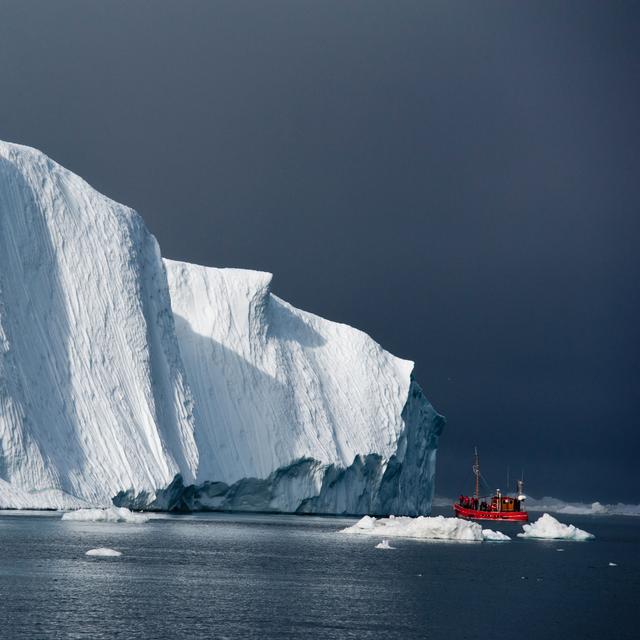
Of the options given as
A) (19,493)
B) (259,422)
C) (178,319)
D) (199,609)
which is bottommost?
(199,609)

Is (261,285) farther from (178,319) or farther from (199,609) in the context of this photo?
(199,609)

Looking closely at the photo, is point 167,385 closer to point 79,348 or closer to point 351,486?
point 79,348

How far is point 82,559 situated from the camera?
90.0 feet

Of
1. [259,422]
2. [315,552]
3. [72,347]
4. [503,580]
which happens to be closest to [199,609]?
[503,580]

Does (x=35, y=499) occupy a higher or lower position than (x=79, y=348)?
lower

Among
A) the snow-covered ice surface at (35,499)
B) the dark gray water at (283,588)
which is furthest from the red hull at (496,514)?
the snow-covered ice surface at (35,499)

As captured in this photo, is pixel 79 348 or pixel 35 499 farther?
pixel 79 348

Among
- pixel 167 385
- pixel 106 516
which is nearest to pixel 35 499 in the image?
pixel 106 516

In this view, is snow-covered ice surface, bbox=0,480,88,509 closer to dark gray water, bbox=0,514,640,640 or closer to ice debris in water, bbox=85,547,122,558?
dark gray water, bbox=0,514,640,640

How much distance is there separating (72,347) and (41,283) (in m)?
2.69

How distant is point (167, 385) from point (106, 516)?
35.3 ft

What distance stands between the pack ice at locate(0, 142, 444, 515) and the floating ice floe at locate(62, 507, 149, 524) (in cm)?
179

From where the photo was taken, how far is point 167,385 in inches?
2019

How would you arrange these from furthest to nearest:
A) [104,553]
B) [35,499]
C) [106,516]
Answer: [35,499] → [106,516] → [104,553]
